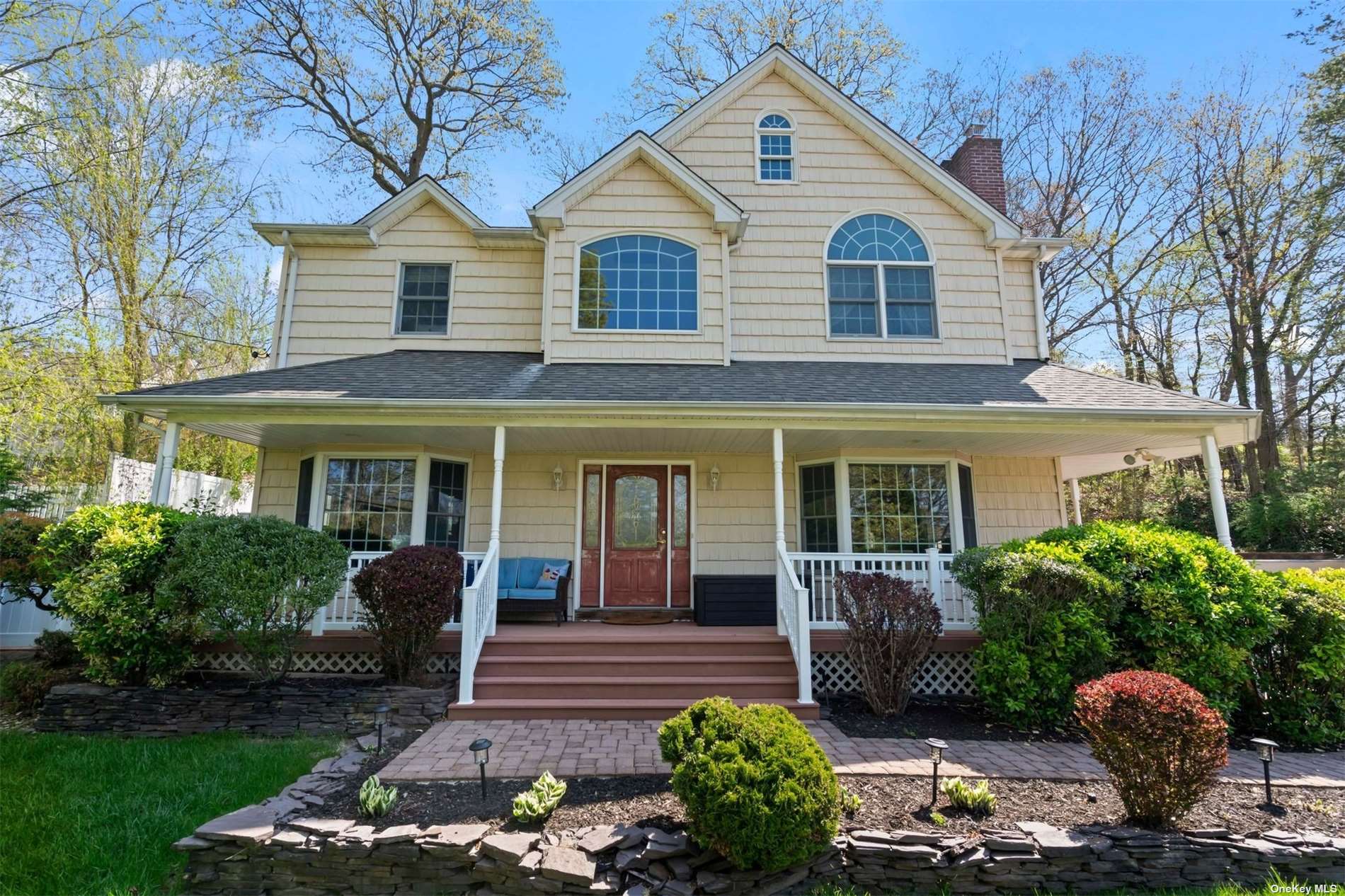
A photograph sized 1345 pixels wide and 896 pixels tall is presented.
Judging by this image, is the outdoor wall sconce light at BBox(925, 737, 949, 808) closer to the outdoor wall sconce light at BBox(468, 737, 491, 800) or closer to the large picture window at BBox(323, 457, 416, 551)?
the outdoor wall sconce light at BBox(468, 737, 491, 800)

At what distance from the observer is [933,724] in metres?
5.91

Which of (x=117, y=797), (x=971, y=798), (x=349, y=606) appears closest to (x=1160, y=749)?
(x=971, y=798)

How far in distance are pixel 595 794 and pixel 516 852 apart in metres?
0.81

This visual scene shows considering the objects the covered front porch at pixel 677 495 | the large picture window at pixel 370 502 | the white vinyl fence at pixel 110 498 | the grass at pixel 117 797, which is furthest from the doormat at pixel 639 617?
the white vinyl fence at pixel 110 498

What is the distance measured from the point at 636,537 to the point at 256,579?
184 inches

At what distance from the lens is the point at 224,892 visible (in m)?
3.61

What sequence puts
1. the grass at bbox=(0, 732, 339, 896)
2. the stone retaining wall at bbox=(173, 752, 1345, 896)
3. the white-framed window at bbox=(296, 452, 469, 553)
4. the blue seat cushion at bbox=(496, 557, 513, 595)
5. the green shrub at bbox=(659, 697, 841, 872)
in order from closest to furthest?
the green shrub at bbox=(659, 697, 841, 872)
the stone retaining wall at bbox=(173, 752, 1345, 896)
the grass at bbox=(0, 732, 339, 896)
the blue seat cushion at bbox=(496, 557, 513, 595)
the white-framed window at bbox=(296, 452, 469, 553)

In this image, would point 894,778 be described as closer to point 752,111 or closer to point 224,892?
point 224,892

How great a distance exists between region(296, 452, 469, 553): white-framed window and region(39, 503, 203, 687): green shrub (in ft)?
7.80

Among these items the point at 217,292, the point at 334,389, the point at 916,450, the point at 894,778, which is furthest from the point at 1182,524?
the point at 217,292

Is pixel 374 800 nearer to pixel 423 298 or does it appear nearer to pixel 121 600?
pixel 121 600

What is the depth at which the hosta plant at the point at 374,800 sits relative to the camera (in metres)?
3.87

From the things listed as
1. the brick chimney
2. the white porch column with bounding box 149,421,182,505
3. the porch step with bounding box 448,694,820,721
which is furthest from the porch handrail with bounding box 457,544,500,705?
the brick chimney

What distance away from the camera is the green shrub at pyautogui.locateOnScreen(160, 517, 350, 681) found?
18.6 ft
